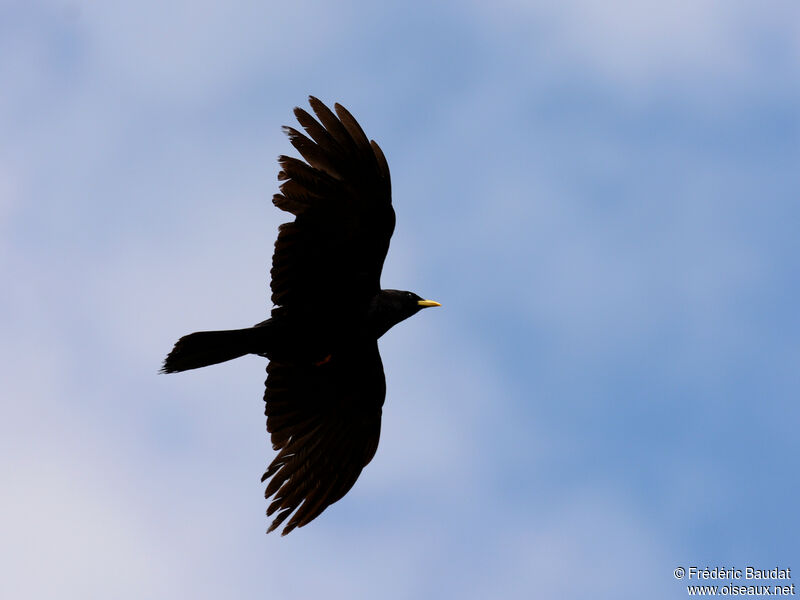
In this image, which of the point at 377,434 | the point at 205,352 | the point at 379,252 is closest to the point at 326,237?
the point at 379,252

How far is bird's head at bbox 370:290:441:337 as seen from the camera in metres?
9.23

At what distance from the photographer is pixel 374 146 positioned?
340 inches

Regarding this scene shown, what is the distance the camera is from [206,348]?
8469 millimetres

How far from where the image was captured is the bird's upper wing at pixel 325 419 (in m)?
9.59

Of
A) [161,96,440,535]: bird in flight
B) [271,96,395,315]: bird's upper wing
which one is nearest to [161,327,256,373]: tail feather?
[161,96,440,535]: bird in flight

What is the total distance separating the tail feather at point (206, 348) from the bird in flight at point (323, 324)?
0.03 feet

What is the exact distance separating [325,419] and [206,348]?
5.83 feet

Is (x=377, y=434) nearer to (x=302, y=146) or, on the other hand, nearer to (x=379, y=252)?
(x=379, y=252)

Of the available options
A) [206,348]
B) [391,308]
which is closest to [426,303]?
[391,308]

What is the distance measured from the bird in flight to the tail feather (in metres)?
0.01

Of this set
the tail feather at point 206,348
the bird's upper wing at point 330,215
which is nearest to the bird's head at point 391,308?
the bird's upper wing at point 330,215

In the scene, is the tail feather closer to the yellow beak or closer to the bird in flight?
the bird in flight

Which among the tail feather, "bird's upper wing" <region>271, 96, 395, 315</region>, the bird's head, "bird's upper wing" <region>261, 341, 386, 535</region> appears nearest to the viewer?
the tail feather

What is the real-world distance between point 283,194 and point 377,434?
8.46 ft
